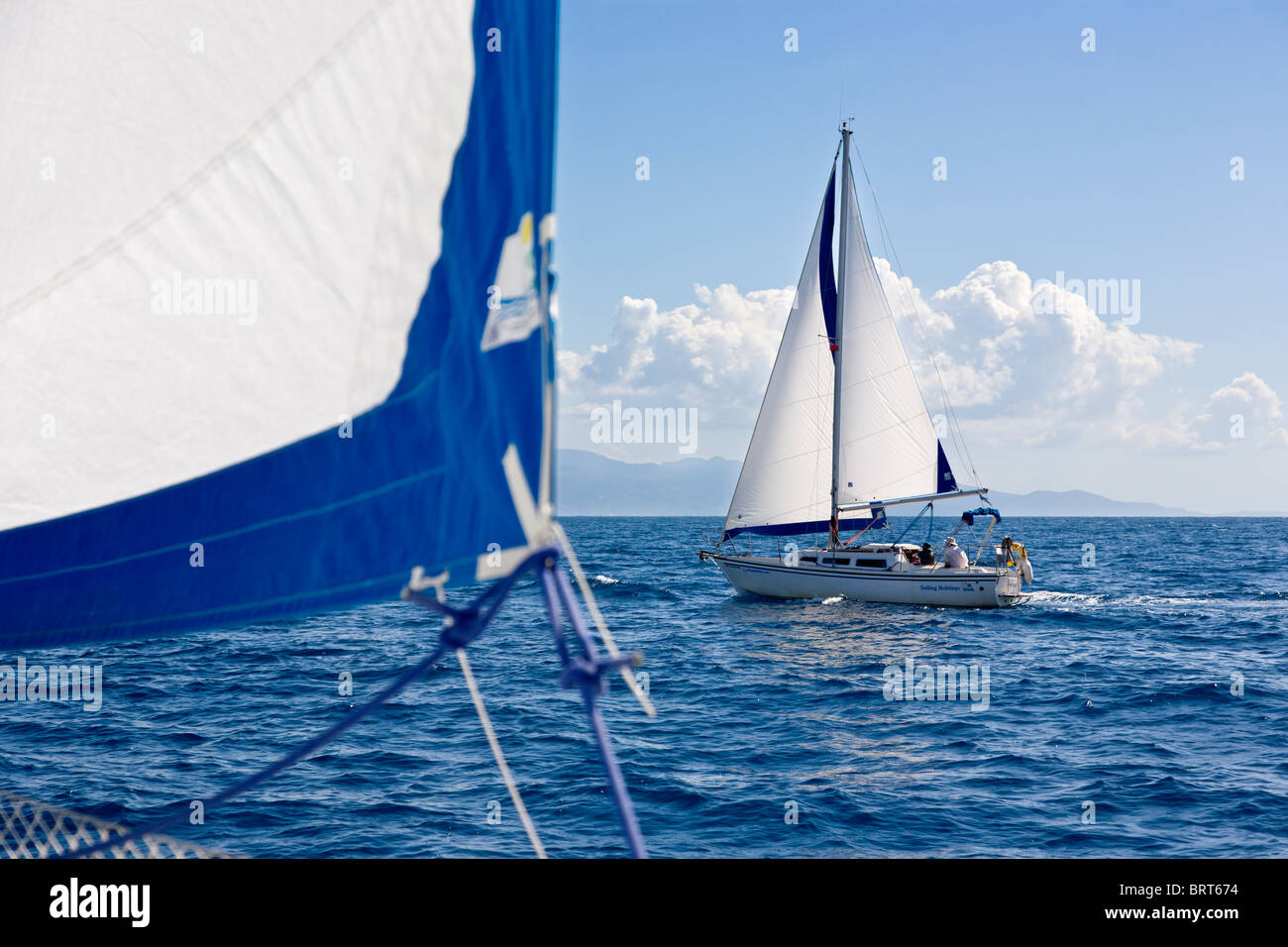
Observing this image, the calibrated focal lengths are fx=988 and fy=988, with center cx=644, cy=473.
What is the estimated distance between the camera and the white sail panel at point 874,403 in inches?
1373

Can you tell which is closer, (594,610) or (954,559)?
(594,610)

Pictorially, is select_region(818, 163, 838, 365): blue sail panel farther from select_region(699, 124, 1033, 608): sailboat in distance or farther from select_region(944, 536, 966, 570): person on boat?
select_region(944, 536, 966, 570): person on boat

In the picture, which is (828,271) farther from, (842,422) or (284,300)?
(284,300)

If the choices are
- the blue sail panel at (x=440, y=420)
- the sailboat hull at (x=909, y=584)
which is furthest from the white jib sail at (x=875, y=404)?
the blue sail panel at (x=440, y=420)

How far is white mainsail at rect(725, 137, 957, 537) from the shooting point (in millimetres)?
34875

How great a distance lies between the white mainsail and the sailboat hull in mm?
1671

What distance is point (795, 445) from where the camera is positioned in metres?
34.9

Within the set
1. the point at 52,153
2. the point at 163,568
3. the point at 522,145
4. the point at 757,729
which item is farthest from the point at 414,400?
the point at 757,729

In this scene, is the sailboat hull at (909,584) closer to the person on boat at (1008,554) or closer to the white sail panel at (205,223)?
the person on boat at (1008,554)

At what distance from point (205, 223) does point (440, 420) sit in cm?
99

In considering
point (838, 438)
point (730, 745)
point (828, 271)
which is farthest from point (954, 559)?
point (730, 745)

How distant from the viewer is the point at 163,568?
3350 millimetres

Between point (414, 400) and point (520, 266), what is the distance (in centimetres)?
53
